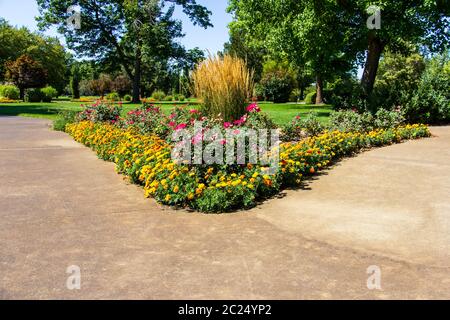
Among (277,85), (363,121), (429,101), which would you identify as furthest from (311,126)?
(277,85)

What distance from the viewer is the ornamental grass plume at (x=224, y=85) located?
792 cm

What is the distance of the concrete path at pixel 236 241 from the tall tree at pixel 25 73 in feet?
145

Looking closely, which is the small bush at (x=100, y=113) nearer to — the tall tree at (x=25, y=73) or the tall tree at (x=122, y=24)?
the tall tree at (x=122, y=24)

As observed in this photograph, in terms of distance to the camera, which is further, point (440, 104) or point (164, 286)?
point (440, 104)

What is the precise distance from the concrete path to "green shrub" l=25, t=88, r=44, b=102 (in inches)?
1518

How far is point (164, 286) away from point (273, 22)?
1569cm

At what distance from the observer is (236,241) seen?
12.8 feet

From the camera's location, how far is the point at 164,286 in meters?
3.02

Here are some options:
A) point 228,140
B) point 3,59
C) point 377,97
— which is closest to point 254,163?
point 228,140

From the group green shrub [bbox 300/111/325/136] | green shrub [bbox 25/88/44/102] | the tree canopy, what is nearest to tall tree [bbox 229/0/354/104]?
the tree canopy

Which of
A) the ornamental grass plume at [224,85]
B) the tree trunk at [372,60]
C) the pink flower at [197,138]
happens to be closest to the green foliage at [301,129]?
the ornamental grass plume at [224,85]
